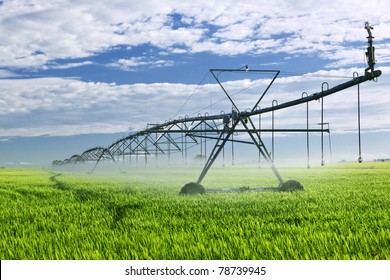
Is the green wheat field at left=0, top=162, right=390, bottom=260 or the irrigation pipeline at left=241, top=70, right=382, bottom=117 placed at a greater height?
the irrigation pipeline at left=241, top=70, right=382, bottom=117

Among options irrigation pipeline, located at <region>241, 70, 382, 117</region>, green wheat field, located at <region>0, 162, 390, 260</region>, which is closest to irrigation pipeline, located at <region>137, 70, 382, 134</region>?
irrigation pipeline, located at <region>241, 70, 382, 117</region>

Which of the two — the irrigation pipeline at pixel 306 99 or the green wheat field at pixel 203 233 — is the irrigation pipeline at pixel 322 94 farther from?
the green wheat field at pixel 203 233

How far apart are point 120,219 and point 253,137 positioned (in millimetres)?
9148

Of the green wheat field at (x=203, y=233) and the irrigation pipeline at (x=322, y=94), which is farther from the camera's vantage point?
the irrigation pipeline at (x=322, y=94)

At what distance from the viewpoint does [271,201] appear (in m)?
15.6

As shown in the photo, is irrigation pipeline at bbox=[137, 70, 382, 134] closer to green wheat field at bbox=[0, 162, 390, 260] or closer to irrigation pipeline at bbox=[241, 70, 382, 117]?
A: irrigation pipeline at bbox=[241, 70, 382, 117]

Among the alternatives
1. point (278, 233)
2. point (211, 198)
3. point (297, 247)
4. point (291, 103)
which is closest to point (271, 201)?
point (211, 198)

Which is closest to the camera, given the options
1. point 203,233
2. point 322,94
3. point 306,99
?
point 203,233

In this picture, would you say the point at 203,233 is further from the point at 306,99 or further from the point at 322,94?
the point at 306,99

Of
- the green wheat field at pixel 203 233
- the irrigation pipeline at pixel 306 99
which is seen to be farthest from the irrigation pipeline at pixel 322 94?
the green wheat field at pixel 203 233

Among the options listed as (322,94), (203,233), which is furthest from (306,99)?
(203,233)

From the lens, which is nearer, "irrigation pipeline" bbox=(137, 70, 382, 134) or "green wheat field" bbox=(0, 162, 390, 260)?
"green wheat field" bbox=(0, 162, 390, 260)

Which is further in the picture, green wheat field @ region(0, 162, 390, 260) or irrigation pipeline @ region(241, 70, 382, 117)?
irrigation pipeline @ region(241, 70, 382, 117)
